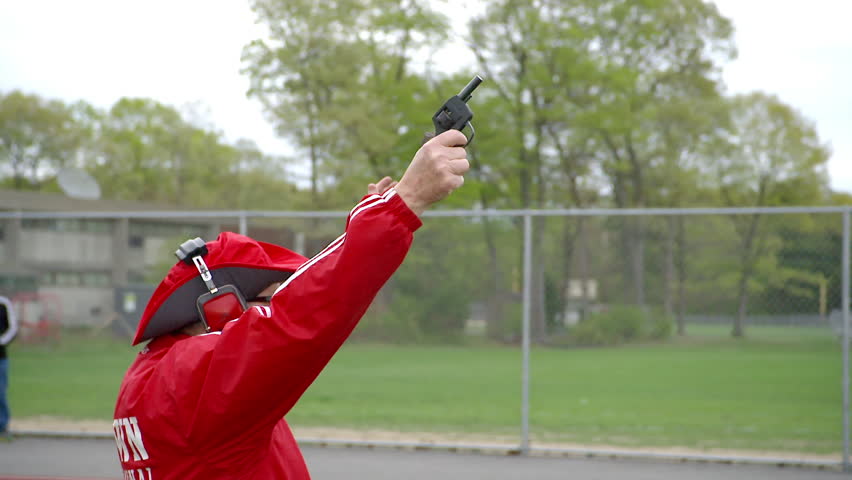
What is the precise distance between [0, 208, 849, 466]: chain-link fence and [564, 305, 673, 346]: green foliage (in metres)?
0.02

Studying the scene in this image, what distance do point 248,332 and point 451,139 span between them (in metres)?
0.51

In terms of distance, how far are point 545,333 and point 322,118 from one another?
74.2 ft

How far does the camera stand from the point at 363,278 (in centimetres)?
138

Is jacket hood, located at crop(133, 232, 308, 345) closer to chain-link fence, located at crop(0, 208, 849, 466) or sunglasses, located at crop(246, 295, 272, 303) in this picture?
sunglasses, located at crop(246, 295, 272, 303)

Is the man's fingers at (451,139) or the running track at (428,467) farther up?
Answer: the man's fingers at (451,139)

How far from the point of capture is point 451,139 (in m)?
1.45

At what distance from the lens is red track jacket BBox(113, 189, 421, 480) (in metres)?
1.39

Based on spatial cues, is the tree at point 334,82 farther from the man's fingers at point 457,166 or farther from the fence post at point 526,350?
the man's fingers at point 457,166

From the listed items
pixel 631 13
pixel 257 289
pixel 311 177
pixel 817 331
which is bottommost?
pixel 817 331

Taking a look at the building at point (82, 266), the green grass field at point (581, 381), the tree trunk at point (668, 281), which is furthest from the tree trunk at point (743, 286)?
the building at point (82, 266)

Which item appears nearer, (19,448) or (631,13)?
(19,448)

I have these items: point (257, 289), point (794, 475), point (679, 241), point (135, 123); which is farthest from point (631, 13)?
Answer: point (135, 123)

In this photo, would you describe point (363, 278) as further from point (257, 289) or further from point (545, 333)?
point (545, 333)

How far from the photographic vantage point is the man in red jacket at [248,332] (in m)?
1.40
